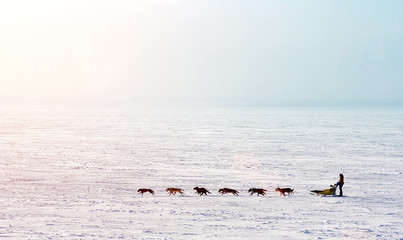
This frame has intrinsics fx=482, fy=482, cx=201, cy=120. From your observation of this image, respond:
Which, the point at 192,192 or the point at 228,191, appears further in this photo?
the point at 192,192

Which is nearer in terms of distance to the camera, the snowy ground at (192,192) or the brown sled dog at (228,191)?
the snowy ground at (192,192)

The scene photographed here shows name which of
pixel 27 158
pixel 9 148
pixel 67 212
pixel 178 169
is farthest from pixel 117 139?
pixel 67 212

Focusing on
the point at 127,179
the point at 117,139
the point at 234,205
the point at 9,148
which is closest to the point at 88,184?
the point at 127,179

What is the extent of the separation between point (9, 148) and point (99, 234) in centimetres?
1975

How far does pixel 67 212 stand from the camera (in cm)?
1209

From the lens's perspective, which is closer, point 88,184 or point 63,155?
point 88,184

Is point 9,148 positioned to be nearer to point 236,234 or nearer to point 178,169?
point 178,169

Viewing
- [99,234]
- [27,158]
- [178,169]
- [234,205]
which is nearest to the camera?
[99,234]

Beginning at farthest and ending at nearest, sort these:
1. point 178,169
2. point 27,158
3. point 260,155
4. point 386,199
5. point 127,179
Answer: point 260,155, point 27,158, point 178,169, point 127,179, point 386,199

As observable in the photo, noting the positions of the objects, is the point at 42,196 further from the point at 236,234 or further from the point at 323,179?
the point at 323,179

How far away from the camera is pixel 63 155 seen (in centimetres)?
2448

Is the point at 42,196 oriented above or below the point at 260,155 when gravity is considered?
below

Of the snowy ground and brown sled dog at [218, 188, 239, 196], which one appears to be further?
brown sled dog at [218, 188, 239, 196]

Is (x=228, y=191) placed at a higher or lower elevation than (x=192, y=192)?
higher
